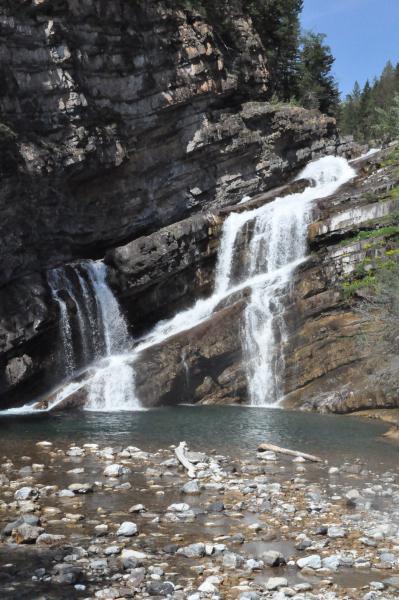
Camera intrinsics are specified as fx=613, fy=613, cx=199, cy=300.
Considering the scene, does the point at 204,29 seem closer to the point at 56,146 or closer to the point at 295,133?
the point at 295,133

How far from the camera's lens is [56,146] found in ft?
103

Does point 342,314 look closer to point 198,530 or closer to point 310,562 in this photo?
point 198,530

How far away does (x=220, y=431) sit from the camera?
20.7 meters

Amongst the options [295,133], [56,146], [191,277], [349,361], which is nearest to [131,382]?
[191,277]

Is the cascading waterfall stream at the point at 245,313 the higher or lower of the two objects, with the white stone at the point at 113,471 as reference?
higher

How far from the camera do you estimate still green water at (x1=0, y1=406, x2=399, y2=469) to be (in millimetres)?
17844

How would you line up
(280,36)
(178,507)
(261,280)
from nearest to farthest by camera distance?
(178,507), (261,280), (280,36)

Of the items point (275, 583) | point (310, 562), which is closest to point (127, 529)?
point (275, 583)

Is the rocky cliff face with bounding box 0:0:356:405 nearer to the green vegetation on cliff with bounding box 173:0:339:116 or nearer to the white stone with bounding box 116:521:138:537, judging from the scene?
the green vegetation on cliff with bounding box 173:0:339:116

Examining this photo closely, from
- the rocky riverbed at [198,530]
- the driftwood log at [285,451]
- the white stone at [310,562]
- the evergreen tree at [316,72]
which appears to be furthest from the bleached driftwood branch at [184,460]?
the evergreen tree at [316,72]

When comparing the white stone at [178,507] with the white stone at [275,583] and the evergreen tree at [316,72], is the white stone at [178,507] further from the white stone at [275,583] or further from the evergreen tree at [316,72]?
the evergreen tree at [316,72]

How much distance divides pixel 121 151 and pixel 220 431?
1912 cm

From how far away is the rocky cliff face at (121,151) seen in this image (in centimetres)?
2948

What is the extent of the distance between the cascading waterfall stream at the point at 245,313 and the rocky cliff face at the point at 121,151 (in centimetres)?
91
